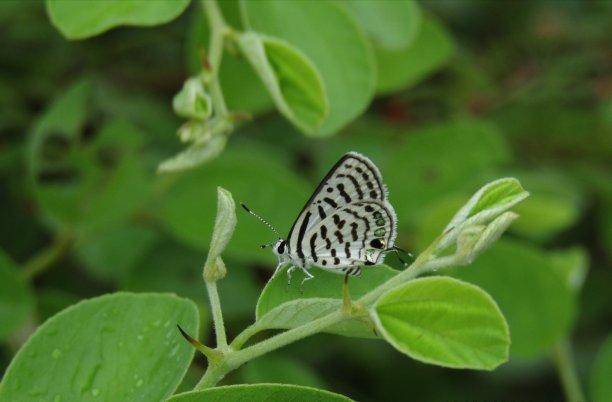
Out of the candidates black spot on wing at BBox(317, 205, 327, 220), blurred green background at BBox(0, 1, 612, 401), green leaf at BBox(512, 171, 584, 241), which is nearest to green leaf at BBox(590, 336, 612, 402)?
blurred green background at BBox(0, 1, 612, 401)

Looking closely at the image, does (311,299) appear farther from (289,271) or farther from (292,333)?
(289,271)

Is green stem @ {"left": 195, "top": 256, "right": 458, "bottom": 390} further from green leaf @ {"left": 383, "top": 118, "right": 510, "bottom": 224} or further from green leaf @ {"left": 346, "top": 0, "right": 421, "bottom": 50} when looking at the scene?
green leaf @ {"left": 383, "top": 118, "right": 510, "bottom": 224}

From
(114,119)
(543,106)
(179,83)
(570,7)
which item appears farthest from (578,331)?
(114,119)

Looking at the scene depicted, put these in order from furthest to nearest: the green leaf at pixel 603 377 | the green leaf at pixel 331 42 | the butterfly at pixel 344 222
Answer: the green leaf at pixel 603 377, the green leaf at pixel 331 42, the butterfly at pixel 344 222

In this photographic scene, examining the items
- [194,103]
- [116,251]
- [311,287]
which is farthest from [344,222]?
[116,251]

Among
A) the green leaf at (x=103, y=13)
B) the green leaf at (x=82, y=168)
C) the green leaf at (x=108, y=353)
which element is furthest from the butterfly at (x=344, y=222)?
the green leaf at (x=82, y=168)

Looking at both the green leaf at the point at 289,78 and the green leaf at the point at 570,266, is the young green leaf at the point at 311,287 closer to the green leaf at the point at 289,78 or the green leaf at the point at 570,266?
the green leaf at the point at 289,78
